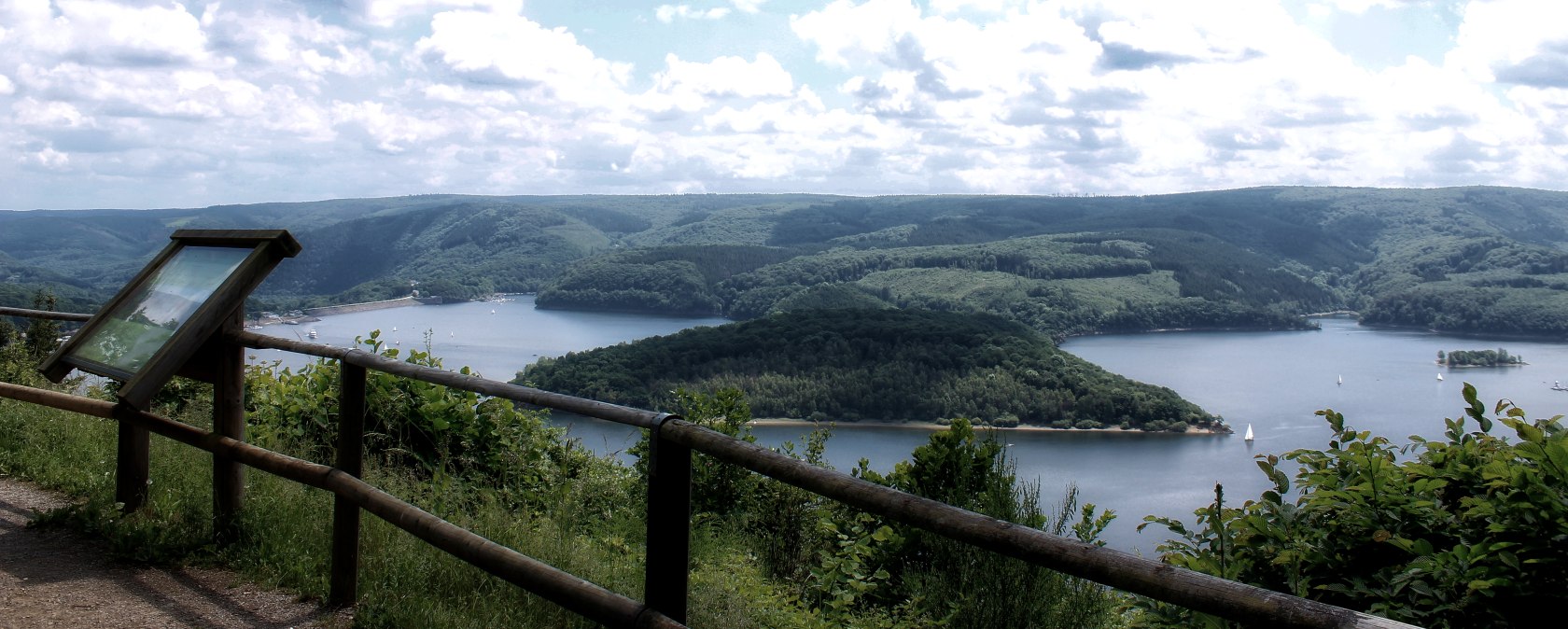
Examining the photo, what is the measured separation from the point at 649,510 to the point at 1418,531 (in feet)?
5.72

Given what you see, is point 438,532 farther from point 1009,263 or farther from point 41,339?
point 1009,263

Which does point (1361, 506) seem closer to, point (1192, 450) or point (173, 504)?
point (173, 504)

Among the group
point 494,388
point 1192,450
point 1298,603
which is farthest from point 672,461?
point 1192,450

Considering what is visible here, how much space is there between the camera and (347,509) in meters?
3.37

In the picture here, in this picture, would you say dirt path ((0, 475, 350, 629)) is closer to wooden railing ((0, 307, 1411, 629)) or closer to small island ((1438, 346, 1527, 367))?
wooden railing ((0, 307, 1411, 629))

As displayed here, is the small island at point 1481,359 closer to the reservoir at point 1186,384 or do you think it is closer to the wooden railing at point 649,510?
the reservoir at point 1186,384

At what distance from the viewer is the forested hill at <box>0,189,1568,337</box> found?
11900cm

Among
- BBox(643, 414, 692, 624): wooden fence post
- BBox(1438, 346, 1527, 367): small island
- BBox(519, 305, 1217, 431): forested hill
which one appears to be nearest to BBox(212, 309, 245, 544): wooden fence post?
BBox(643, 414, 692, 624): wooden fence post

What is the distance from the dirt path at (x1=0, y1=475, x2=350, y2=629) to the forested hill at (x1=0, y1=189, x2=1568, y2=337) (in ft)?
328

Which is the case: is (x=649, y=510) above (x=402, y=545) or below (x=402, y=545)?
above

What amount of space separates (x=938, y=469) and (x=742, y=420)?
4.31 feet

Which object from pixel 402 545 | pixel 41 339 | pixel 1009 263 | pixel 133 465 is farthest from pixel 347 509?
pixel 1009 263

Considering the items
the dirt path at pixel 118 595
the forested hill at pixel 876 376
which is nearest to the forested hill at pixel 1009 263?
the forested hill at pixel 876 376

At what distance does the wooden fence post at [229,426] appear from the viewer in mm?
3740
